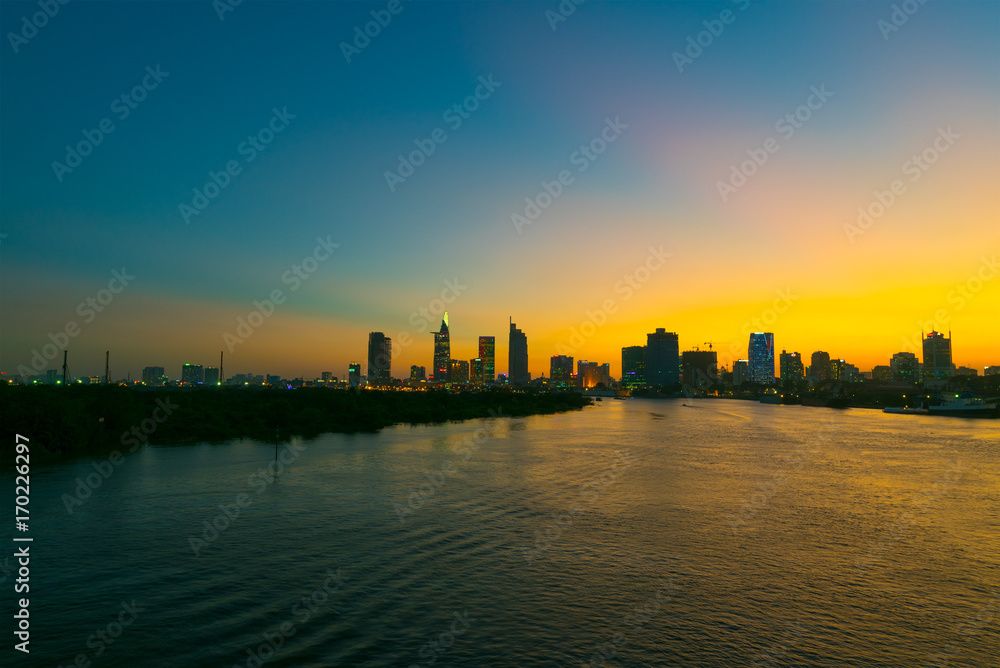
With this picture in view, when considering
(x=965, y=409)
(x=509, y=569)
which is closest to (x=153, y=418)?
(x=509, y=569)

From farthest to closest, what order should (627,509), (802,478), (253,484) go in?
(802,478) → (253,484) → (627,509)

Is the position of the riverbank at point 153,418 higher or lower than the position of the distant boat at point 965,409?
higher

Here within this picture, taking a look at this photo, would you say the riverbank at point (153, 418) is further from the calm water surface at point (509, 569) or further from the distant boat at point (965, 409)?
the distant boat at point (965, 409)

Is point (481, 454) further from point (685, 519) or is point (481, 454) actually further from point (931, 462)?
point (931, 462)

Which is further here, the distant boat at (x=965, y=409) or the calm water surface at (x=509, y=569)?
the distant boat at (x=965, y=409)

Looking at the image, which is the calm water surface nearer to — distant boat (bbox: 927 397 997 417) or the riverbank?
the riverbank

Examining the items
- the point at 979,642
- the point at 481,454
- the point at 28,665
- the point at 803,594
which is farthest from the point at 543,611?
the point at 481,454

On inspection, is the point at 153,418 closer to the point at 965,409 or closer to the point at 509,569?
the point at 509,569

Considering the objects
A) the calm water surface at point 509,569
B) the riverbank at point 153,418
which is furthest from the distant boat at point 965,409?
the riverbank at point 153,418
